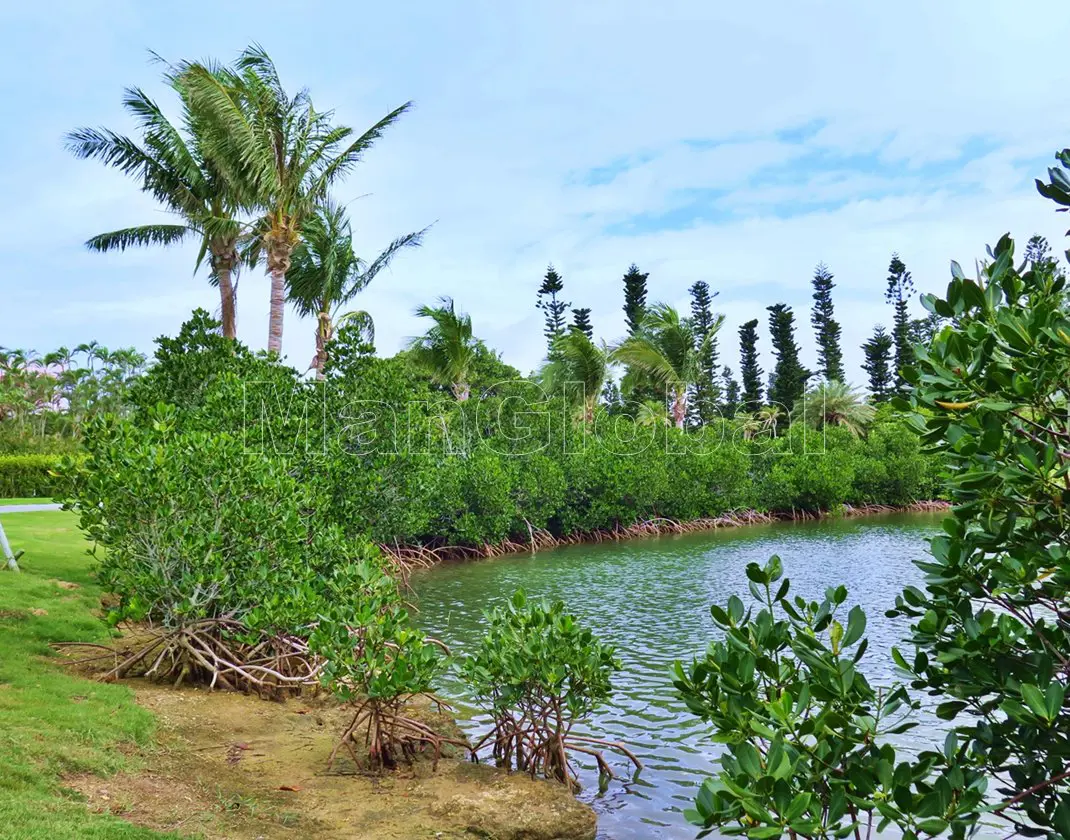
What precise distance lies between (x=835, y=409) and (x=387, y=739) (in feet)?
156

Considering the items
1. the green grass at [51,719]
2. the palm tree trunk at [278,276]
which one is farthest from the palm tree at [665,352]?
the green grass at [51,719]

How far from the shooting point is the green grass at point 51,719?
4445 mm

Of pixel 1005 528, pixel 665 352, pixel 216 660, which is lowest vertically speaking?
pixel 216 660

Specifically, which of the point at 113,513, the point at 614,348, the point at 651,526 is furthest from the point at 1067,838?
the point at 614,348

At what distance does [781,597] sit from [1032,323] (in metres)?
1.16

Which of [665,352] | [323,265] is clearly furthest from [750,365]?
[323,265]

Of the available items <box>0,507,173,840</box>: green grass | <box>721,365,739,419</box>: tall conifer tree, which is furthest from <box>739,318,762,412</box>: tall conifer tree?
<box>0,507,173,840</box>: green grass

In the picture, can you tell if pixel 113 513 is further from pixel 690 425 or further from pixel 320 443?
pixel 690 425

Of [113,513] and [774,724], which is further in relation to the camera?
[113,513]

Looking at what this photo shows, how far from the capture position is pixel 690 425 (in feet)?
175

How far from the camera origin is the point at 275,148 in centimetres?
1820

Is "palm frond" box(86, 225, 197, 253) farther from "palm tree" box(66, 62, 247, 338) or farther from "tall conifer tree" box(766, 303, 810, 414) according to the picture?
"tall conifer tree" box(766, 303, 810, 414)

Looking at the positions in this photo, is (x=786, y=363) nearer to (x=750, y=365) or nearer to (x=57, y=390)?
(x=750, y=365)

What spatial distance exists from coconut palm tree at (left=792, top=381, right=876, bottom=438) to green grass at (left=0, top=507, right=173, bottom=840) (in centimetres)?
4460
